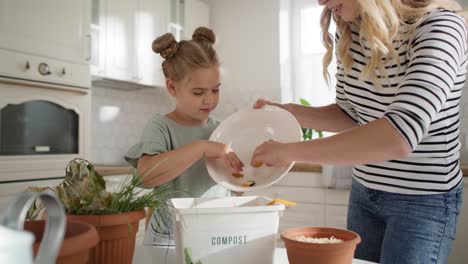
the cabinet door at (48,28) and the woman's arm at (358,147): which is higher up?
the cabinet door at (48,28)

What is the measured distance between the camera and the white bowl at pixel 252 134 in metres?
1.28

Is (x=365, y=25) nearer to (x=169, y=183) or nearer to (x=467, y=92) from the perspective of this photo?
(x=169, y=183)

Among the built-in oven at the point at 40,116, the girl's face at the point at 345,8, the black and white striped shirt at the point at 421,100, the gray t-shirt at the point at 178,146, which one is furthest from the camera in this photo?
the built-in oven at the point at 40,116

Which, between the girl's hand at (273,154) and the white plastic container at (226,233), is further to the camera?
the girl's hand at (273,154)

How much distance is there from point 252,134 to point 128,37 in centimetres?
206

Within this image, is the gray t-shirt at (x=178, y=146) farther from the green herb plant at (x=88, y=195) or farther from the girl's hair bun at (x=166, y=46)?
the green herb plant at (x=88, y=195)

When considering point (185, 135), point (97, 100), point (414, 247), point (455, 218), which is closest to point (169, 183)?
point (185, 135)

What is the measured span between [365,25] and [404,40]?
11 cm

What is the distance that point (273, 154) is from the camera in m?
1.10

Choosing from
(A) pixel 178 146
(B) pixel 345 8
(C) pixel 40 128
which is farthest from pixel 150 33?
(B) pixel 345 8

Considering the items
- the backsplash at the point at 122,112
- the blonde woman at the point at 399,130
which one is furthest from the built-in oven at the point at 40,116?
the blonde woman at the point at 399,130

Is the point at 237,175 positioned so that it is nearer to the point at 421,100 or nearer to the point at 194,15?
the point at 421,100

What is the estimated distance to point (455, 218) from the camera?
115 cm

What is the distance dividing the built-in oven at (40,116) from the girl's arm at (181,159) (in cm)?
126
